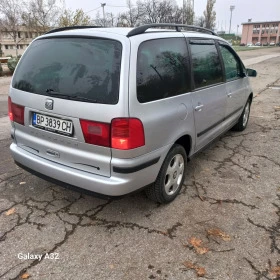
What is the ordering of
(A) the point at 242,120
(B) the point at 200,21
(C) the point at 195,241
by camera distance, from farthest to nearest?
(B) the point at 200,21, (A) the point at 242,120, (C) the point at 195,241

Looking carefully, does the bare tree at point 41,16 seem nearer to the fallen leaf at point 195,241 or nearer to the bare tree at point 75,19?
the bare tree at point 75,19

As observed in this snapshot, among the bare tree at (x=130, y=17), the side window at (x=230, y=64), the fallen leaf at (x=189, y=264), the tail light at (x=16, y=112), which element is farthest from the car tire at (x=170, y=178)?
the bare tree at (x=130, y=17)

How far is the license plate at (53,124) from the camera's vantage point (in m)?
2.48

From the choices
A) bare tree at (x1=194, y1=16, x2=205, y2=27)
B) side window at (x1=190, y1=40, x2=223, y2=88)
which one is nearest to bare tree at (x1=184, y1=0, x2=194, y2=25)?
bare tree at (x1=194, y1=16, x2=205, y2=27)

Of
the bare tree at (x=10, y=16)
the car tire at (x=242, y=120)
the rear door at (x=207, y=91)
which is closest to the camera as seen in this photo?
the rear door at (x=207, y=91)

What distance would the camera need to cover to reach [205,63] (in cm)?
351

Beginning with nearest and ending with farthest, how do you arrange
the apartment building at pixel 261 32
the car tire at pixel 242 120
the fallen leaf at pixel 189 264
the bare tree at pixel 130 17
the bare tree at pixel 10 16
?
the fallen leaf at pixel 189 264
the car tire at pixel 242 120
the bare tree at pixel 10 16
the bare tree at pixel 130 17
the apartment building at pixel 261 32

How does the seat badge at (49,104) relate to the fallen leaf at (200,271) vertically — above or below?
above

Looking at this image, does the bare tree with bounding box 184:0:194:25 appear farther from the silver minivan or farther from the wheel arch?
the silver minivan

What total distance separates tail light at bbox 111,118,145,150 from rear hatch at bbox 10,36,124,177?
5 centimetres

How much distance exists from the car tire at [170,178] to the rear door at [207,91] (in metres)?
0.42

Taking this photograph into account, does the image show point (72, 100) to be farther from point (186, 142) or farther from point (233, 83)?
point (233, 83)

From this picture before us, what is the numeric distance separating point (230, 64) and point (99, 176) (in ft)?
9.81

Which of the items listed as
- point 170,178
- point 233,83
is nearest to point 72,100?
point 170,178
